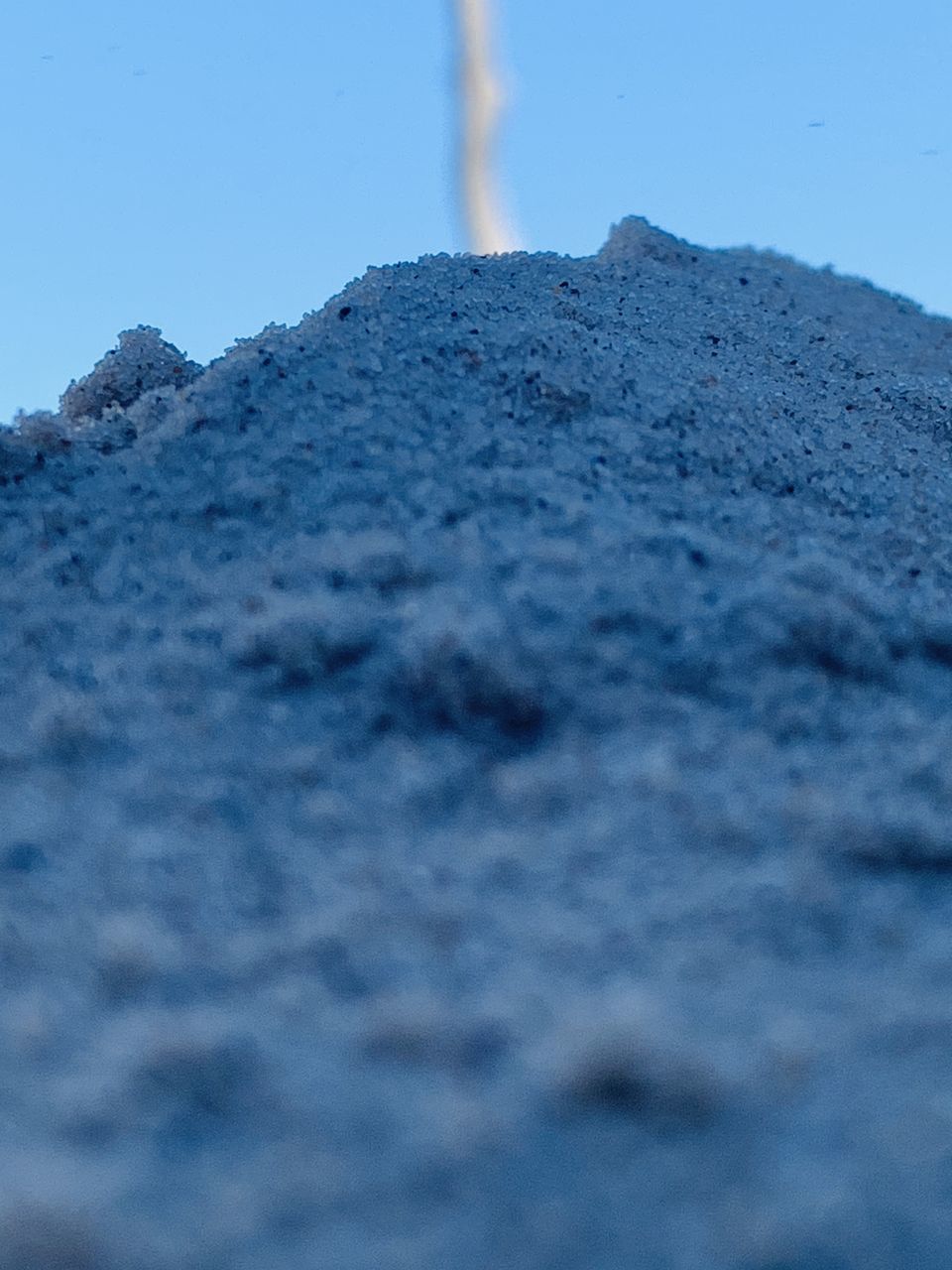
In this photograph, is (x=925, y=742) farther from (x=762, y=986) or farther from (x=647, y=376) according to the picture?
(x=647, y=376)

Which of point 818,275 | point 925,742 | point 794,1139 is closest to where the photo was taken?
point 794,1139

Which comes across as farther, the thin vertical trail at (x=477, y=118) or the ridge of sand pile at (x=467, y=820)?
the thin vertical trail at (x=477, y=118)

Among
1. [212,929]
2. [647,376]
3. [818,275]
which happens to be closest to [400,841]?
[212,929]

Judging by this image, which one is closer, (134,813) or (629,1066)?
(629,1066)

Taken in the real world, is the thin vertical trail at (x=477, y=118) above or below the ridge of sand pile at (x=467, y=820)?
above

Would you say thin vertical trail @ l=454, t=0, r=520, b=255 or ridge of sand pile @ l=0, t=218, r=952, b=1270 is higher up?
thin vertical trail @ l=454, t=0, r=520, b=255

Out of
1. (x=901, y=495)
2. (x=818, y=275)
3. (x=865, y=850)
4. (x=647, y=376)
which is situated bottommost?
(x=865, y=850)
